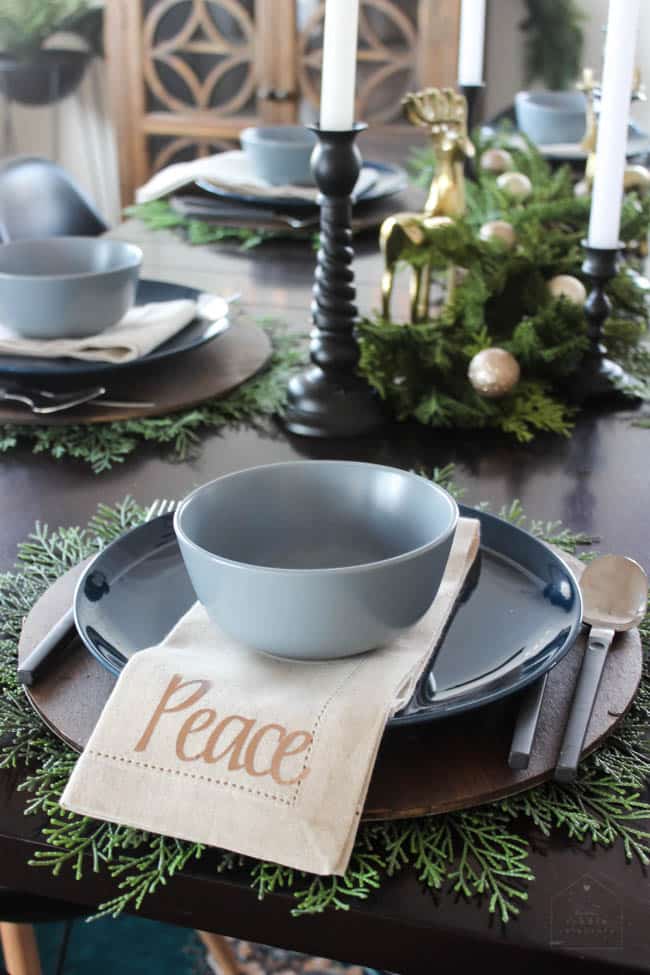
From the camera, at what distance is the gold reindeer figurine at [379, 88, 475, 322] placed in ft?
3.56

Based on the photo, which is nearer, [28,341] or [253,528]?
[253,528]

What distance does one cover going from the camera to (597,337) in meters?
1.04

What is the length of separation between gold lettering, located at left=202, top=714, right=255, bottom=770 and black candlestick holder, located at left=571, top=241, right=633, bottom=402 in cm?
65

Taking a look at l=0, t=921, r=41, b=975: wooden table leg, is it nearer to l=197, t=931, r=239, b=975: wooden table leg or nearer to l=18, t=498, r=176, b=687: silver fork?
l=197, t=931, r=239, b=975: wooden table leg

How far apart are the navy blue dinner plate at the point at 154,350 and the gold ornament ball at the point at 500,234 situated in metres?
0.30

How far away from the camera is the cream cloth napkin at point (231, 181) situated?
5.23ft

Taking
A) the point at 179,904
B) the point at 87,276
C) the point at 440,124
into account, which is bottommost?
the point at 179,904

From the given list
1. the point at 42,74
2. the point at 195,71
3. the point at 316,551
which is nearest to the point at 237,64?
the point at 195,71

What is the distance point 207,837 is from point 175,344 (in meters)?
0.70

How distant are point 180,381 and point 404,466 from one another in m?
0.27

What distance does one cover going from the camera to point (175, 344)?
107cm

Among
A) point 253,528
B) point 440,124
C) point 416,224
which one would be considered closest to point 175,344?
point 416,224

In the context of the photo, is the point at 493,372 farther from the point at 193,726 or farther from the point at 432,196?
the point at 193,726

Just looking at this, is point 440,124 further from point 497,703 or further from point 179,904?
point 179,904
